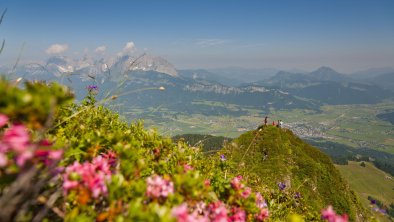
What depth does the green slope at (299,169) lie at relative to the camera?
107 feet

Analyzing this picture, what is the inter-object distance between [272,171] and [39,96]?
1283 inches

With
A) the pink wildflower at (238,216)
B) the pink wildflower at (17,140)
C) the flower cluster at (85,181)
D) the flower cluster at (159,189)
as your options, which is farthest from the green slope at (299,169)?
the pink wildflower at (17,140)

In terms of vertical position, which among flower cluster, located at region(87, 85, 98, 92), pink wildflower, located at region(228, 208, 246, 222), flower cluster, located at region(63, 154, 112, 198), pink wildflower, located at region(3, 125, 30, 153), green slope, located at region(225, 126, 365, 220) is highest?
pink wildflower, located at region(3, 125, 30, 153)

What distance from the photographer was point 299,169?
35719 millimetres

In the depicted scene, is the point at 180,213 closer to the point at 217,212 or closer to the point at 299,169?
the point at 217,212

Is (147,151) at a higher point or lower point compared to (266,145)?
higher

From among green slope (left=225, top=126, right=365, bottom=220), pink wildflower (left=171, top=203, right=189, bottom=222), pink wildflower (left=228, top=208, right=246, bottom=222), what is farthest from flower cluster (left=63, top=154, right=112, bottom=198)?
green slope (left=225, top=126, right=365, bottom=220)

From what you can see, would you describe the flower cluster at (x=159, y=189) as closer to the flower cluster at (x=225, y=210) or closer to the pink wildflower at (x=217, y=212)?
the flower cluster at (x=225, y=210)

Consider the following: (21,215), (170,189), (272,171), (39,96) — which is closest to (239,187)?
(170,189)

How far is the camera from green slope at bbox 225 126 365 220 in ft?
107

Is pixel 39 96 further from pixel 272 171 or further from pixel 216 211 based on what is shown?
pixel 272 171

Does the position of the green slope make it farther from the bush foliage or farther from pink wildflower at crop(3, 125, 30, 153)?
pink wildflower at crop(3, 125, 30, 153)

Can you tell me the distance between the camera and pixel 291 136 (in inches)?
1724

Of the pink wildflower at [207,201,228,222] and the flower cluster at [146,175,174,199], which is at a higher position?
the flower cluster at [146,175,174,199]
